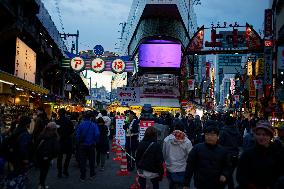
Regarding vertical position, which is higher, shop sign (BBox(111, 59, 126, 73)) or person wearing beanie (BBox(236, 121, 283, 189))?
shop sign (BBox(111, 59, 126, 73))

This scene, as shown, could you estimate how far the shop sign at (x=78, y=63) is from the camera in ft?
99.7

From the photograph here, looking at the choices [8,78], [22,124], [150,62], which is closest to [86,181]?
[22,124]

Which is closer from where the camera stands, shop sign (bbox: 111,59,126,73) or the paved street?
the paved street

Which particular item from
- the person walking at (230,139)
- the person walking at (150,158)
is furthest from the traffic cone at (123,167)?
the person walking at (150,158)

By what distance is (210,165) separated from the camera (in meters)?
6.62

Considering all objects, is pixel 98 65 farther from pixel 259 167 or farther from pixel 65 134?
pixel 259 167

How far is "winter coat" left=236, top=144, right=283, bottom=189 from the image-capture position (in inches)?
220

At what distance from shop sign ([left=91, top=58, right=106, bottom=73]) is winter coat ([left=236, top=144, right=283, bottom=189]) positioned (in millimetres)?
24784

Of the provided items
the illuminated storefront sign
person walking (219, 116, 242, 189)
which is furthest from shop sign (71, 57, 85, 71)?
person walking (219, 116, 242, 189)

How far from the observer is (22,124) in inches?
377

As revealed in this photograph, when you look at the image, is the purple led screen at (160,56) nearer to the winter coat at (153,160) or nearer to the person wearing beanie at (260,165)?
the winter coat at (153,160)

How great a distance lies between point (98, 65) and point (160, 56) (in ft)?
91.5

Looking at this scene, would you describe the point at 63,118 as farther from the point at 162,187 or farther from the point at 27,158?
the point at 27,158

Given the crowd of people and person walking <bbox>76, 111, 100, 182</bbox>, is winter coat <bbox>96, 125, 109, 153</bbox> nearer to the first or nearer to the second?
the crowd of people
